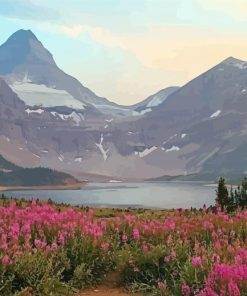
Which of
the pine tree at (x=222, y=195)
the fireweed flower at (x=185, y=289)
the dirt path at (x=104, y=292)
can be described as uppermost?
the pine tree at (x=222, y=195)

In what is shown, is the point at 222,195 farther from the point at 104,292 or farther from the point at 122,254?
the point at 104,292

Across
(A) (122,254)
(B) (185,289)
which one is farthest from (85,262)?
(B) (185,289)

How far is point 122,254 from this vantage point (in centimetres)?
1316

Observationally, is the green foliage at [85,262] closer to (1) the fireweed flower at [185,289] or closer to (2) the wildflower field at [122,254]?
(2) the wildflower field at [122,254]

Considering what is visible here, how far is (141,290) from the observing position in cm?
1193

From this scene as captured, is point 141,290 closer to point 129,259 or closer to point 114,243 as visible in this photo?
point 129,259

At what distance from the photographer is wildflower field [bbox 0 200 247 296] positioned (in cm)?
997

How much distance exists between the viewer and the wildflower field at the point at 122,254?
9969 millimetres

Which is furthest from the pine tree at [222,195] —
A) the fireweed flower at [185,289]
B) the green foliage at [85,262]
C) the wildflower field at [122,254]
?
the fireweed flower at [185,289]

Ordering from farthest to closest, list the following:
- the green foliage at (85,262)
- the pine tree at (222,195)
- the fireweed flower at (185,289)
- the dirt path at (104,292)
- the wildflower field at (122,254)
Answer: the pine tree at (222,195)
the green foliage at (85,262)
the dirt path at (104,292)
the wildflower field at (122,254)
the fireweed flower at (185,289)

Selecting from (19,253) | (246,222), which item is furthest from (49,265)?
(246,222)

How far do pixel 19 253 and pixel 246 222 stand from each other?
6857 mm

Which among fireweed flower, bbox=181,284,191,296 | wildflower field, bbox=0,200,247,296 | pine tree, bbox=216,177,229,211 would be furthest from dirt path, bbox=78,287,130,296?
pine tree, bbox=216,177,229,211

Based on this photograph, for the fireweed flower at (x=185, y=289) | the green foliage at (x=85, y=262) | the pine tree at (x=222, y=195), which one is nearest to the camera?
the fireweed flower at (x=185, y=289)
